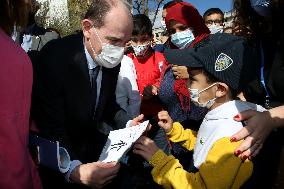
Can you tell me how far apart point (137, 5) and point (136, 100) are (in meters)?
17.2

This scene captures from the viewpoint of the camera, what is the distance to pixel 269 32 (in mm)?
2117

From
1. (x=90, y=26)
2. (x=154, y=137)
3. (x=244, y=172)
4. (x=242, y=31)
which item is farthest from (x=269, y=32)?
(x=154, y=137)

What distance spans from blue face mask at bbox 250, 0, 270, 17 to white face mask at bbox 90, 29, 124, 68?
1001 mm

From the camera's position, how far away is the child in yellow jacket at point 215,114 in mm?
1849

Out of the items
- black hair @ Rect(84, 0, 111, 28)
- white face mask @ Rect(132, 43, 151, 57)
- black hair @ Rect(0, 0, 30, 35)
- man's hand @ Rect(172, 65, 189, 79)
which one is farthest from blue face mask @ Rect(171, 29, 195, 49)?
black hair @ Rect(0, 0, 30, 35)

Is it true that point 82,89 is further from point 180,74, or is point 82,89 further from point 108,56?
point 180,74

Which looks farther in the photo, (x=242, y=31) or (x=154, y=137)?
(x=154, y=137)

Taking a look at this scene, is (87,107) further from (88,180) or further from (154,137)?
(154,137)

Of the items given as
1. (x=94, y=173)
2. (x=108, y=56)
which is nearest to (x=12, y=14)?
(x=94, y=173)

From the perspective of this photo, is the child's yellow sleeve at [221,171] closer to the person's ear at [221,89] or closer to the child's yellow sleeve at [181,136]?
the person's ear at [221,89]

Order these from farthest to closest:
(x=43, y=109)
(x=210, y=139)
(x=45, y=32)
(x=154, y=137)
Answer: (x=45, y=32) → (x=154, y=137) → (x=43, y=109) → (x=210, y=139)

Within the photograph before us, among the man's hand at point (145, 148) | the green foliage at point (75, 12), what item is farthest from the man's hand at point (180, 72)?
the green foliage at point (75, 12)

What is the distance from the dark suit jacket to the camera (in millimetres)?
2238

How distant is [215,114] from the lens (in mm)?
2104
